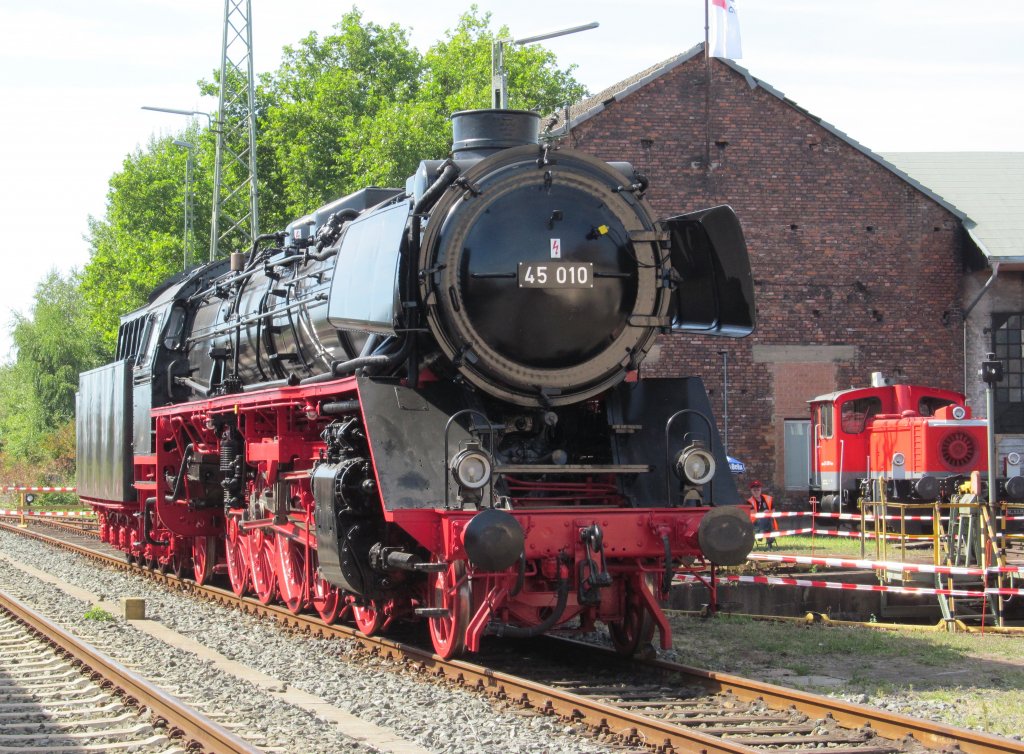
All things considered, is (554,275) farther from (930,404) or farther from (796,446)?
(796,446)

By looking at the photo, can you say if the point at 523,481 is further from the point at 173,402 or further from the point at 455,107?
the point at 455,107

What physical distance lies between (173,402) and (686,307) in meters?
8.07

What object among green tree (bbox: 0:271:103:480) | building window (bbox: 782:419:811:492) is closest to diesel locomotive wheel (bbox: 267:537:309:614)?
building window (bbox: 782:419:811:492)

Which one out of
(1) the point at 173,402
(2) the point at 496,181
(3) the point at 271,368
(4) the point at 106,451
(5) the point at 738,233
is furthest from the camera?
(4) the point at 106,451

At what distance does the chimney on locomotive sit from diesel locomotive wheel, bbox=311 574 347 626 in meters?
3.72

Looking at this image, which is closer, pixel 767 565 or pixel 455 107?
pixel 767 565

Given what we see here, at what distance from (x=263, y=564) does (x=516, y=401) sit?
468 cm

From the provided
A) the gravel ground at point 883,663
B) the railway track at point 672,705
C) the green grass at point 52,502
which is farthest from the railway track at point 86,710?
the green grass at point 52,502

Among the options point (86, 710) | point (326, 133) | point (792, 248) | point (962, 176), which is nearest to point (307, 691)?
point (86, 710)

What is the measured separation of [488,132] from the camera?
9352 millimetres

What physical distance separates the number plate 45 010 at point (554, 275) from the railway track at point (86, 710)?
139 inches

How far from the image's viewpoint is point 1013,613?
13.8 m

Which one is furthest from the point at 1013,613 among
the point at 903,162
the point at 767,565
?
the point at 903,162

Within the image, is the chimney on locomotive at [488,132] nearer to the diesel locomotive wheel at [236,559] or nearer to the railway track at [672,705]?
the railway track at [672,705]
